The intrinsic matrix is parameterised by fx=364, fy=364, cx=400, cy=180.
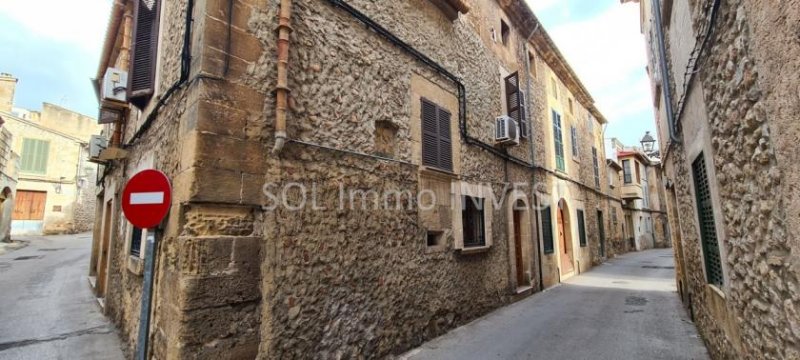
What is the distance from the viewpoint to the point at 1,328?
16.9 feet

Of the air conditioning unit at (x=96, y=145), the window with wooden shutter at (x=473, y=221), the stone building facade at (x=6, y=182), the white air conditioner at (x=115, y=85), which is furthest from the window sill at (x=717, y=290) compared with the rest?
the stone building facade at (x=6, y=182)

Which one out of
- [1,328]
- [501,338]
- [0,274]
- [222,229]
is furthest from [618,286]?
[0,274]

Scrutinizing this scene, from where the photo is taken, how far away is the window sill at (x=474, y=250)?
613 cm

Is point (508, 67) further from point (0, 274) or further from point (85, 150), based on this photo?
point (85, 150)

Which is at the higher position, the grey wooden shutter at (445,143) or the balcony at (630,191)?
the balcony at (630,191)

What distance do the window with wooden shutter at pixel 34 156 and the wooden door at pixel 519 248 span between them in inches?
1031

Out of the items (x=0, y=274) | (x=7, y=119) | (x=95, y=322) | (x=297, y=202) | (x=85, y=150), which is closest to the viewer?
(x=297, y=202)

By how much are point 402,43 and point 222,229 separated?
3716 mm

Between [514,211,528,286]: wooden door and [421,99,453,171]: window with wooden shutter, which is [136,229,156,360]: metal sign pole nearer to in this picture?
[421,99,453,171]: window with wooden shutter

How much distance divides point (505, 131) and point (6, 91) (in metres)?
28.6

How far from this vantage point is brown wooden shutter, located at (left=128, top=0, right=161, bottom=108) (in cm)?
456

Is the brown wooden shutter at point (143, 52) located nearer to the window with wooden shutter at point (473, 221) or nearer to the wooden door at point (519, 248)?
the window with wooden shutter at point (473, 221)

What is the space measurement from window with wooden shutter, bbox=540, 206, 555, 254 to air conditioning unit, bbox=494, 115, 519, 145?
275cm

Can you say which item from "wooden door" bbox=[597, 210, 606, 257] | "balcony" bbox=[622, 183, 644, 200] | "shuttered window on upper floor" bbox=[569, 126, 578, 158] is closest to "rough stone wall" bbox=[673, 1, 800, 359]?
"shuttered window on upper floor" bbox=[569, 126, 578, 158]
